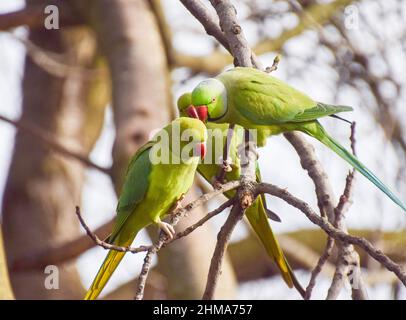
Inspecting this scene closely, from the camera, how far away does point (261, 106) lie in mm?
3459

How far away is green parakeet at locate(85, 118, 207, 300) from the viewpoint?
10.2ft

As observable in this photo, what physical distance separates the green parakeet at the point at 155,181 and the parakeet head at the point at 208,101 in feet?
0.55

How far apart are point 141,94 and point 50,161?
2.06 metres

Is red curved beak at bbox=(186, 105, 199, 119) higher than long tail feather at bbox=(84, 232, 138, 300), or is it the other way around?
red curved beak at bbox=(186, 105, 199, 119)

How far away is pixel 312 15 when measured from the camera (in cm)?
575

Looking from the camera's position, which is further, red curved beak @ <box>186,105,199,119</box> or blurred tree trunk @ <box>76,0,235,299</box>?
blurred tree trunk @ <box>76,0,235,299</box>

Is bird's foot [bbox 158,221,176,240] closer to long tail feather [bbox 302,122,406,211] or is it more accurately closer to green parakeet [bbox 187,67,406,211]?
green parakeet [bbox 187,67,406,211]

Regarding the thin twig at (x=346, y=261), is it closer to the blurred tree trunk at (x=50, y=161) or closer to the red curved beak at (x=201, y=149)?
the red curved beak at (x=201, y=149)

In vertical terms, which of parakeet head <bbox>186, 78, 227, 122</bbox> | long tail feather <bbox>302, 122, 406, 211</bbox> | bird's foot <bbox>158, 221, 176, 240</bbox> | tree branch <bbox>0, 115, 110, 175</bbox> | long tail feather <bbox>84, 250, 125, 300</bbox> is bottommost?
long tail feather <bbox>84, 250, 125, 300</bbox>
